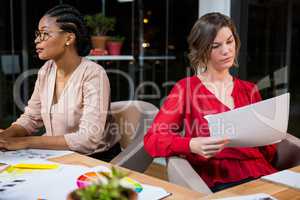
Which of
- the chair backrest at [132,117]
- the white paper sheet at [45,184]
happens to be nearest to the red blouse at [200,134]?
the chair backrest at [132,117]

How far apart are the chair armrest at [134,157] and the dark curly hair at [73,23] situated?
55 cm

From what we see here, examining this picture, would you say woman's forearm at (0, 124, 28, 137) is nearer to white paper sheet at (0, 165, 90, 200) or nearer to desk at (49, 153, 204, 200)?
desk at (49, 153, 204, 200)

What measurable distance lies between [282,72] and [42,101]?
2.67 m

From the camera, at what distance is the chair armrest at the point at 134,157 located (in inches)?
70.4

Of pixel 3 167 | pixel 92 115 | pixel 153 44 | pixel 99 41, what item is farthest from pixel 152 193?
pixel 153 44

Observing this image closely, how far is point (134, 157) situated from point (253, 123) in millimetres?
596

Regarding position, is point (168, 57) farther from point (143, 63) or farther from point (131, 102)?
point (131, 102)

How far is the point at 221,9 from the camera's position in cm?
302

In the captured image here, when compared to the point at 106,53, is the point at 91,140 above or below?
below

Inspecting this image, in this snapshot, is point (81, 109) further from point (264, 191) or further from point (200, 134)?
point (264, 191)

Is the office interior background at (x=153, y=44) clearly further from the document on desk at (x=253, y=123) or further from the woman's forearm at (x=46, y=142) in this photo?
the woman's forearm at (x=46, y=142)

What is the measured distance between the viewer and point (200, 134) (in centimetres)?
179

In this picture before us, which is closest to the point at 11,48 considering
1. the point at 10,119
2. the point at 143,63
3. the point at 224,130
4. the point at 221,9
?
the point at 10,119

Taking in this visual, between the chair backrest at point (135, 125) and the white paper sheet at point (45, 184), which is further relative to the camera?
the chair backrest at point (135, 125)
